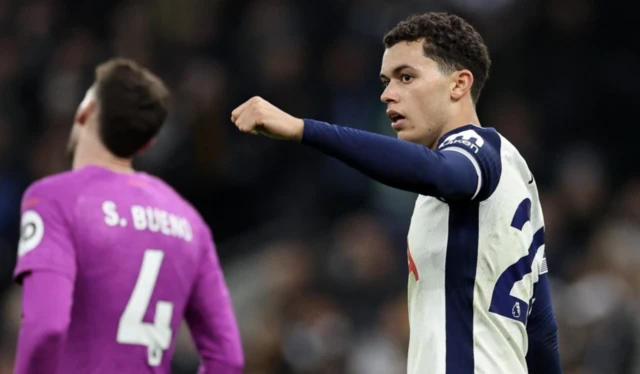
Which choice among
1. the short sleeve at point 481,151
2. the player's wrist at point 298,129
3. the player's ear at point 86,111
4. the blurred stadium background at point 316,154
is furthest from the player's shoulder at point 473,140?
the blurred stadium background at point 316,154

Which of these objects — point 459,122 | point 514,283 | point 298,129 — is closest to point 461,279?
point 514,283

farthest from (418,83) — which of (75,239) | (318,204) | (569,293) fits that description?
(318,204)

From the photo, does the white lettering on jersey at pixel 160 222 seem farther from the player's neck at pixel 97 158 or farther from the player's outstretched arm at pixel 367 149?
the player's outstretched arm at pixel 367 149

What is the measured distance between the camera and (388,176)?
11.2ft

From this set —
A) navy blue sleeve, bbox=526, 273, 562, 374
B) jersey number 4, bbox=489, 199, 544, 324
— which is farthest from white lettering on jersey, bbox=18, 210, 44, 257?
navy blue sleeve, bbox=526, 273, 562, 374

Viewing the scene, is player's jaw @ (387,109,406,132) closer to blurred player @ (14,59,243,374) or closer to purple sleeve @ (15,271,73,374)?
blurred player @ (14,59,243,374)

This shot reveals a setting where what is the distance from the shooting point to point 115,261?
4531 millimetres

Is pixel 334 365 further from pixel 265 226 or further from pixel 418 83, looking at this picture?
pixel 418 83

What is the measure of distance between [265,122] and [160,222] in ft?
4.99

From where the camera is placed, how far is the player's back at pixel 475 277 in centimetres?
374

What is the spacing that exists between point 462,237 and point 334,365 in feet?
16.4

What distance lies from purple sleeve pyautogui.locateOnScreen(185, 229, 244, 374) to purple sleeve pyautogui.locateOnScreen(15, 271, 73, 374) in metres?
0.76

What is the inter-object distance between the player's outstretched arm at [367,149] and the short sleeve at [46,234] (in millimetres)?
1237

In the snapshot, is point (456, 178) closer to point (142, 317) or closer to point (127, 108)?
point (142, 317)
